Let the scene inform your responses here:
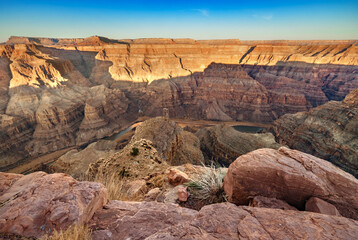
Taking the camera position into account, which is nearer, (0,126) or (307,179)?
(307,179)

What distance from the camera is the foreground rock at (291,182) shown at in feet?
10.8

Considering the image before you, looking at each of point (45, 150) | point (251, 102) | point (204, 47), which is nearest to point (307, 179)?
point (45, 150)

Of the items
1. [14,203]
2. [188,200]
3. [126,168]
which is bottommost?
[126,168]

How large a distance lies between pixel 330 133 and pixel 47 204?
36.2 meters

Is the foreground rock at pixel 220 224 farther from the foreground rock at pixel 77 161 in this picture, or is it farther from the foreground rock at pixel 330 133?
the foreground rock at pixel 330 133

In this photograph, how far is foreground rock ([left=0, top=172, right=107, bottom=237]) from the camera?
2.48 metres

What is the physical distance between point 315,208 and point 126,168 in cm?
808

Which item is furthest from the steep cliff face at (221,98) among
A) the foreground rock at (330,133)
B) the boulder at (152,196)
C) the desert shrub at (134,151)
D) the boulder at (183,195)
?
the boulder at (183,195)

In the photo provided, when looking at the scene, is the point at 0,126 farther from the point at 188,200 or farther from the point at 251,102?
the point at 251,102

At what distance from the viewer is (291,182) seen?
345cm

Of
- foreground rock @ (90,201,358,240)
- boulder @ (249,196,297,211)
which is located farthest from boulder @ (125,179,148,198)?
boulder @ (249,196,297,211)

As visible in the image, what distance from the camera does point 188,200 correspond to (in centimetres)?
436

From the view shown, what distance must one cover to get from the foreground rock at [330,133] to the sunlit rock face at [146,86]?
2228 centimetres

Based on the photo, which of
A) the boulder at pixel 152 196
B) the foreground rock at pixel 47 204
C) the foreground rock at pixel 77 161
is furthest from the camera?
the foreground rock at pixel 77 161
